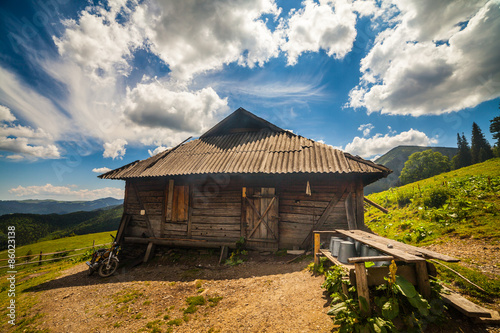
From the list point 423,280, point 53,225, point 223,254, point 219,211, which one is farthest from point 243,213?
point 53,225

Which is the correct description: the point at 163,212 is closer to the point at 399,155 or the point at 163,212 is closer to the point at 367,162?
the point at 367,162

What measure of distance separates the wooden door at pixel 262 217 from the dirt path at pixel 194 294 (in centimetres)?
72

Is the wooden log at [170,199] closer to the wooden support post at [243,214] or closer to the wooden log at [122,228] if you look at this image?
the wooden log at [122,228]

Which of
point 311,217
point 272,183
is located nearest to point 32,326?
point 272,183

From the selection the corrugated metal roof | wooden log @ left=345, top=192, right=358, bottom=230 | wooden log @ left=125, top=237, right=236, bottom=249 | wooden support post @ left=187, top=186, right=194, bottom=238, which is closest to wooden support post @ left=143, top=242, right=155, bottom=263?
wooden log @ left=125, top=237, right=236, bottom=249

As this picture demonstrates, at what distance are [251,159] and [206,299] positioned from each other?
5836mm

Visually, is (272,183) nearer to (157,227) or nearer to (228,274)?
(228,274)

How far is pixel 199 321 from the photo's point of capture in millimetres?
4309

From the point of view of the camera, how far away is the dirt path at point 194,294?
393 centimetres

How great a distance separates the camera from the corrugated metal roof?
25.9 feet

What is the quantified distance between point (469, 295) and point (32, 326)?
33.6 feet

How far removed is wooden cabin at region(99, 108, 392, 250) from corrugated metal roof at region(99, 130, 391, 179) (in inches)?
1.6

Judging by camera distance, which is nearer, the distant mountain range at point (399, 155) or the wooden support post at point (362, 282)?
the wooden support post at point (362, 282)

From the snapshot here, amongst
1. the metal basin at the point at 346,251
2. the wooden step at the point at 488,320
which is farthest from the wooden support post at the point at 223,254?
the wooden step at the point at 488,320
